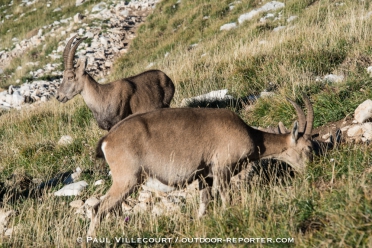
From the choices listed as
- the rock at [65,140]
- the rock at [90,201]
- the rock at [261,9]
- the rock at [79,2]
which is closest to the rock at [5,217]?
the rock at [90,201]

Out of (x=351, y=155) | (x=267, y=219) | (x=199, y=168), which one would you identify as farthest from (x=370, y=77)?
A: (x=267, y=219)

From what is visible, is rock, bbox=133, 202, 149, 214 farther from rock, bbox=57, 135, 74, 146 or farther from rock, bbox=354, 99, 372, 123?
rock, bbox=57, 135, 74, 146

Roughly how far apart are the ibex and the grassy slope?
Result: 0.32m

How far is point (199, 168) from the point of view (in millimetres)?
5871

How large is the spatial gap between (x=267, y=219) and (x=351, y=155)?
6.24 feet

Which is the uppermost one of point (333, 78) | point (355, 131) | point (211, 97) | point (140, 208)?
point (140, 208)

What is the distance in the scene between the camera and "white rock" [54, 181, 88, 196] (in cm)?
704

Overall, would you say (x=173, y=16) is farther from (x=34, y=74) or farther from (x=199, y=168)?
(x=199, y=168)

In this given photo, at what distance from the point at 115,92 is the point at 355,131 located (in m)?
4.51

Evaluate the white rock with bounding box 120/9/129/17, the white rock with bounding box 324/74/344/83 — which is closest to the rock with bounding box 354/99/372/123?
the white rock with bounding box 324/74/344/83

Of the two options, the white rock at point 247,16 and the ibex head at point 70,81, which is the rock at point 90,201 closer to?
the ibex head at point 70,81

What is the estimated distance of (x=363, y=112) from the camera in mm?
6941

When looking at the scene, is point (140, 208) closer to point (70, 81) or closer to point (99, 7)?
point (70, 81)

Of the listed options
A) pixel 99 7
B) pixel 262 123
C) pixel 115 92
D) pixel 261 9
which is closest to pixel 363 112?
pixel 262 123
